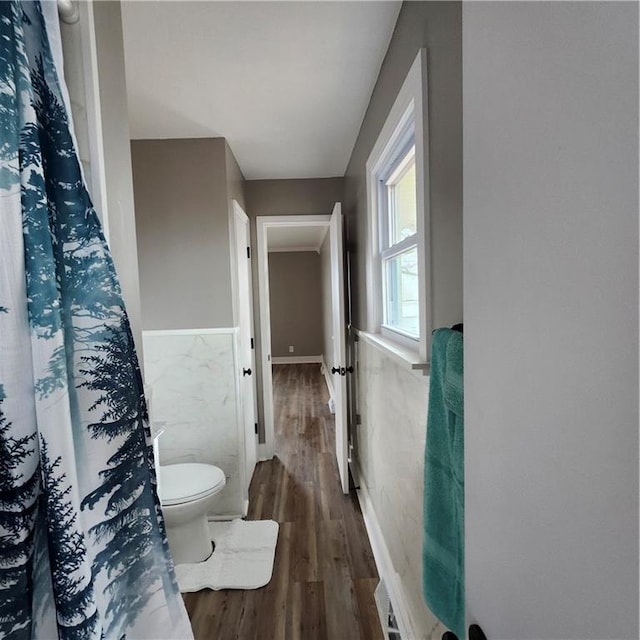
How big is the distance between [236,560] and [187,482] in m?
0.50

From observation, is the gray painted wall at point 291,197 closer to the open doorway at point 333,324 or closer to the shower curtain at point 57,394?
the open doorway at point 333,324

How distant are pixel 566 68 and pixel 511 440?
0.40 metres

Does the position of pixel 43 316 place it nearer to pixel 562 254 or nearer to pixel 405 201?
pixel 562 254

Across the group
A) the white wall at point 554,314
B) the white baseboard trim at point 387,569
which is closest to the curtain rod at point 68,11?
the white wall at point 554,314

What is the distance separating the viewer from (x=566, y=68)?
0.34m

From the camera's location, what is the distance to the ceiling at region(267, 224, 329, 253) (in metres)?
5.33

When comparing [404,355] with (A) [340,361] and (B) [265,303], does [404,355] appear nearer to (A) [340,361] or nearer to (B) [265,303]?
(A) [340,361]

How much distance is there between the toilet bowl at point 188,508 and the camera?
182cm

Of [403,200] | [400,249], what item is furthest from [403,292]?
[403,200]

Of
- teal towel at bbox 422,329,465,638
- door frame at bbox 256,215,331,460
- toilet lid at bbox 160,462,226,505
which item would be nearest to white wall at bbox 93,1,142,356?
teal towel at bbox 422,329,465,638

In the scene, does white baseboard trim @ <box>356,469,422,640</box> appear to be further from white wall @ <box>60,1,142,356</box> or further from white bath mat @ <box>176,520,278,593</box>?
white wall @ <box>60,1,142,356</box>

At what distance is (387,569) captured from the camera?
1.68 m

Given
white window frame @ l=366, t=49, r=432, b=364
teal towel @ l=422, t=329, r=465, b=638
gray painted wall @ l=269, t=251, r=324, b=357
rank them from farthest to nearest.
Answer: gray painted wall @ l=269, t=251, r=324, b=357
white window frame @ l=366, t=49, r=432, b=364
teal towel @ l=422, t=329, r=465, b=638

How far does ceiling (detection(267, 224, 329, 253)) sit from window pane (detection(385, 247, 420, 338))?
299cm
